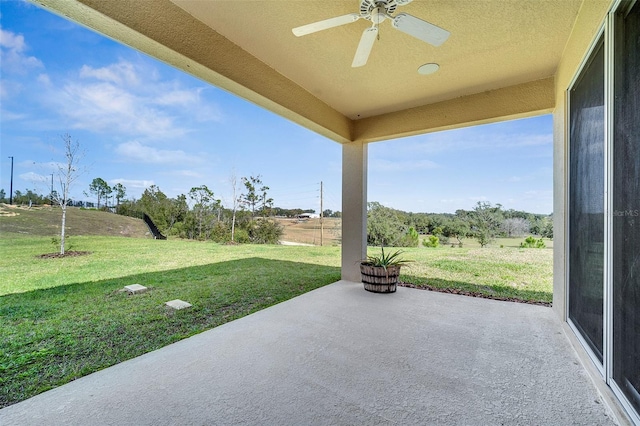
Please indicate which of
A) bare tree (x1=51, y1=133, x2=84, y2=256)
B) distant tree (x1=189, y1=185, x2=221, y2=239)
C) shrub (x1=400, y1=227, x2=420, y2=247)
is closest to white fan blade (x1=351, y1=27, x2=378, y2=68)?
bare tree (x1=51, y1=133, x2=84, y2=256)

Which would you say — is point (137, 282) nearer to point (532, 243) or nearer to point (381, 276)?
point (381, 276)

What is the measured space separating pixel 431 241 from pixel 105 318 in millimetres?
5708

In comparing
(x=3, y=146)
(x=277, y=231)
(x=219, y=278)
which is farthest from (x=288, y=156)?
(x=3, y=146)

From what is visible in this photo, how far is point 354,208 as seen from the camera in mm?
4266

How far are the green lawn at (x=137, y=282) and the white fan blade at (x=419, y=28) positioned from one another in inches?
118

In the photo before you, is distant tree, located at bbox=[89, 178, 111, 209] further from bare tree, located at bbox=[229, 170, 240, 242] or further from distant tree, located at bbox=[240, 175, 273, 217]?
distant tree, located at bbox=[240, 175, 273, 217]

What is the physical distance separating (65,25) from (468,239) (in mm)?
6946

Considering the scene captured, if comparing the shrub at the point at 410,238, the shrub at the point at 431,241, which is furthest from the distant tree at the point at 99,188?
the shrub at the point at 431,241

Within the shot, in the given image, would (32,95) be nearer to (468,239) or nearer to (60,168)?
(60,168)

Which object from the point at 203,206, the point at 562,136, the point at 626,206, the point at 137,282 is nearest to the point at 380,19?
the point at 626,206

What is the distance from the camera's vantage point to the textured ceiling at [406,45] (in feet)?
6.23

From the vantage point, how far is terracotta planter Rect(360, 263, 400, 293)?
3643mm

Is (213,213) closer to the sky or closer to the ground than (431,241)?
closer to the sky

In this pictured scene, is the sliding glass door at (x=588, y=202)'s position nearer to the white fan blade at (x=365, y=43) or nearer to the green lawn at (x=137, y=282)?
the white fan blade at (x=365, y=43)
